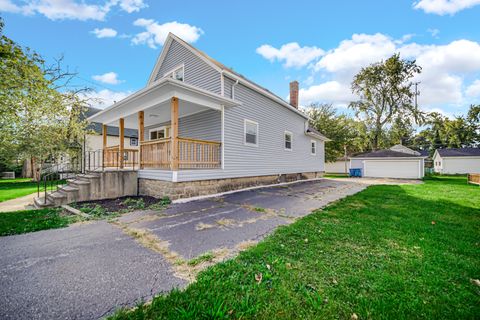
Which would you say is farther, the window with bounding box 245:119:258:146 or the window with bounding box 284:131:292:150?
the window with bounding box 284:131:292:150

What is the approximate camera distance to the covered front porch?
685cm

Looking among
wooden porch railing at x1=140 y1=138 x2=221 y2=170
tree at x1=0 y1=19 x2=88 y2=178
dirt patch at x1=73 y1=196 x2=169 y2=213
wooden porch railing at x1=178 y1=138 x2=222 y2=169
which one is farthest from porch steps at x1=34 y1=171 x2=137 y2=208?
tree at x1=0 y1=19 x2=88 y2=178

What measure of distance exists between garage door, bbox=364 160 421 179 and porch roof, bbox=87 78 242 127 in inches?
756

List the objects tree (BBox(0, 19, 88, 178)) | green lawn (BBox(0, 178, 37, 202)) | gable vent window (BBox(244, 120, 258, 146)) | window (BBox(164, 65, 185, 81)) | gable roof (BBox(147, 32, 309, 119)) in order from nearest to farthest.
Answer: gable roof (BBox(147, 32, 309, 119)), green lawn (BBox(0, 178, 37, 202)), gable vent window (BBox(244, 120, 258, 146)), window (BBox(164, 65, 185, 81)), tree (BBox(0, 19, 88, 178))

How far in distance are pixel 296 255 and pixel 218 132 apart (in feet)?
21.8

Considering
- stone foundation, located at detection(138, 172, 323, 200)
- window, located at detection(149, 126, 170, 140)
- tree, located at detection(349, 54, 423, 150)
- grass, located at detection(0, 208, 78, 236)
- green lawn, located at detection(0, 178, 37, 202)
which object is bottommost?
green lawn, located at detection(0, 178, 37, 202)

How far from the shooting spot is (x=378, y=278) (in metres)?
2.38

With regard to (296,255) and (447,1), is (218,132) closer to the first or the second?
(296,255)

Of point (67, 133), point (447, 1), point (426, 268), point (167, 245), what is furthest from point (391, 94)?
point (67, 133)

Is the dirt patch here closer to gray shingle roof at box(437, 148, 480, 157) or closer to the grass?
the grass

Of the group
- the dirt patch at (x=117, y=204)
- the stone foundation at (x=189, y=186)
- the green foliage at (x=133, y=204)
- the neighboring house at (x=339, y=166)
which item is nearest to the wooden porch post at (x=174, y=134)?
A: the stone foundation at (x=189, y=186)

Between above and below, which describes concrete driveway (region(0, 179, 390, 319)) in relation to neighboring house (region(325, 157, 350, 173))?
below

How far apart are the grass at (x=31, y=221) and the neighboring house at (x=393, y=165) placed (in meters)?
24.2

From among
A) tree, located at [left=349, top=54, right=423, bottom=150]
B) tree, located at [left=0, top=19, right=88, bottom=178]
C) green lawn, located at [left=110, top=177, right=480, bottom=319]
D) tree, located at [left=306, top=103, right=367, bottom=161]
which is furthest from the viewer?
tree, located at [left=349, top=54, right=423, bottom=150]
